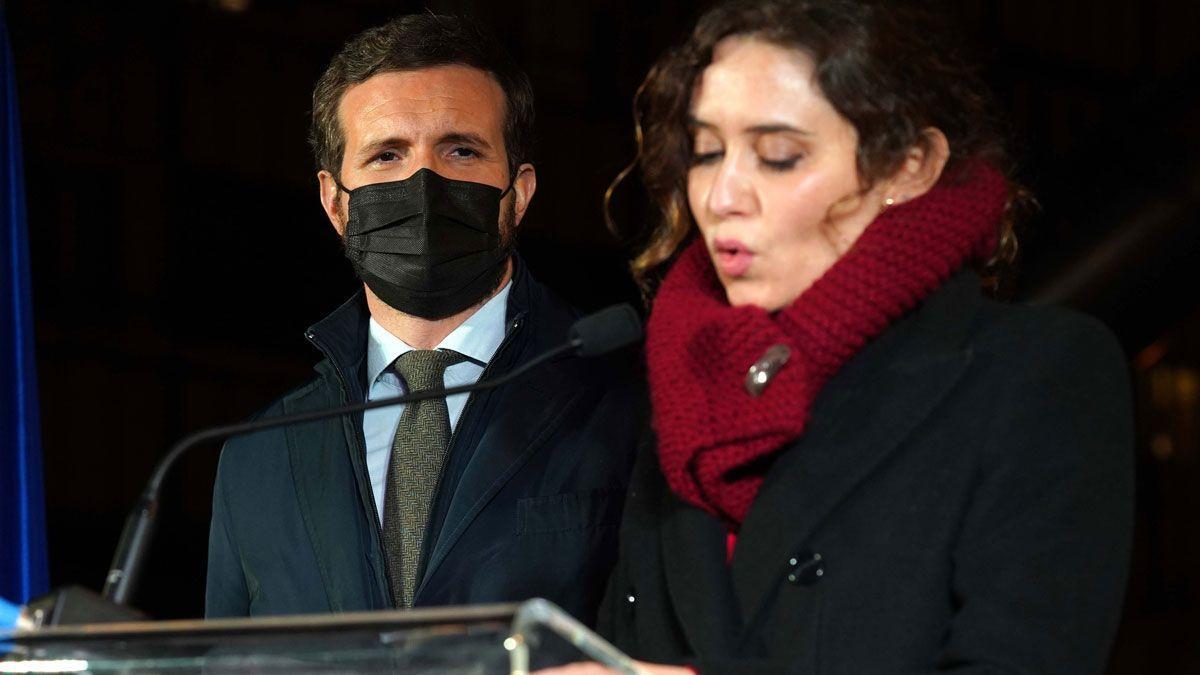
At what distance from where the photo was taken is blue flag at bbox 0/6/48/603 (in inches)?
101

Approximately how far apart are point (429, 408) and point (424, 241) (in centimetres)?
22

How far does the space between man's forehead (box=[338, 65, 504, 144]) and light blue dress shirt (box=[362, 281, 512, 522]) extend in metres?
0.25

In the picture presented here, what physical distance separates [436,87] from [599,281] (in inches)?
158

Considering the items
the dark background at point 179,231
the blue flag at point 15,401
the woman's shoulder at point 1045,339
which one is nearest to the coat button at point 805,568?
the woman's shoulder at point 1045,339

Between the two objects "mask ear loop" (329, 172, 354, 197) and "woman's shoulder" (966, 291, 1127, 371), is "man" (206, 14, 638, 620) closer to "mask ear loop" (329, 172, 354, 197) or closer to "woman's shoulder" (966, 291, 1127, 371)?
"mask ear loop" (329, 172, 354, 197)

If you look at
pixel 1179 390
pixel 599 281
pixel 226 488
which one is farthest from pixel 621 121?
pixel 226 488

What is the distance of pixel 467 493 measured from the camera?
219cm

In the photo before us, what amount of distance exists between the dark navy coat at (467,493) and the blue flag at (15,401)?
0.38m

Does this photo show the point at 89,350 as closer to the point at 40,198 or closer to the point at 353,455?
the point at 40,198

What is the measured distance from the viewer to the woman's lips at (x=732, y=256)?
1.66 meters

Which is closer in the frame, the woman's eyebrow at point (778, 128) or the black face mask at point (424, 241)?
the woman's eyebrow at point (778, 128)

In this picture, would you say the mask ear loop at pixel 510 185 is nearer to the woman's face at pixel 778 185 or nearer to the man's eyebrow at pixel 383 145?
the man's eyebrow at pixel 383 145

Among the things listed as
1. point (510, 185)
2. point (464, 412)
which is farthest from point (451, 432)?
point (510, 185)

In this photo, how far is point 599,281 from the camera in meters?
6.35
